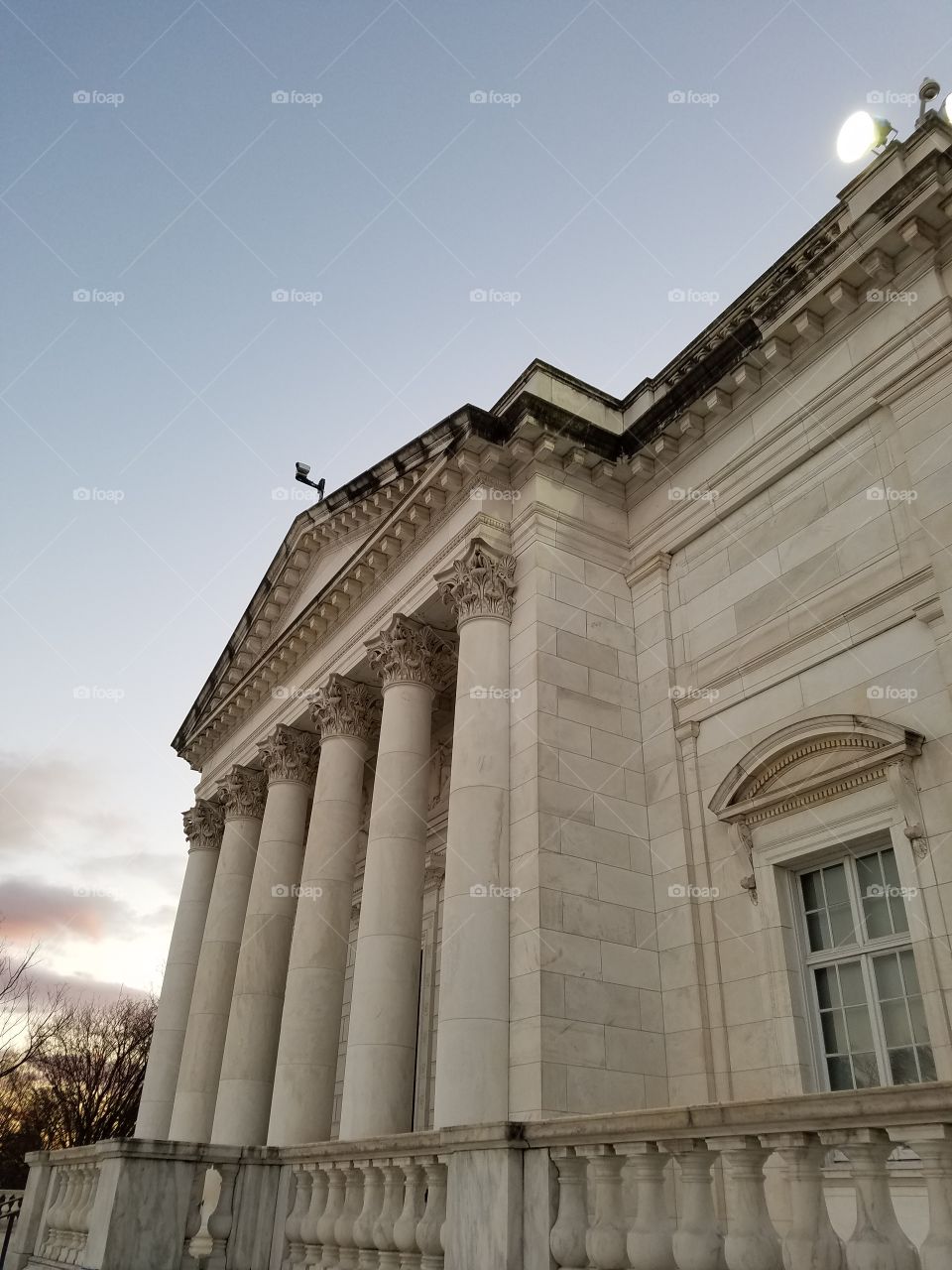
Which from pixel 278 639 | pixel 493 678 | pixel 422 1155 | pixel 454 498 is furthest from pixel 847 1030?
pixel 278 639

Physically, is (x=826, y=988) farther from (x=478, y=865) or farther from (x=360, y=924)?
(x=360, y=924)

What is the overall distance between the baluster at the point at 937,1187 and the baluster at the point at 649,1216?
1987 mm

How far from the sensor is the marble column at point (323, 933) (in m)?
17.3

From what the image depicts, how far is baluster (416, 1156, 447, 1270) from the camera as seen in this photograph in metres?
8.07

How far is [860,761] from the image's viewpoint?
12070mm

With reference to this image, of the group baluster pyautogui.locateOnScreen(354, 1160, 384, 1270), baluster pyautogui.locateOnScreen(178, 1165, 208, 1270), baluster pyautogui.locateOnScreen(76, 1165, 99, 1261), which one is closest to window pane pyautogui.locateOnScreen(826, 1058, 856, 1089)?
baluster pyautogui.locateOnScreen(354, 1160, 384, 1270)

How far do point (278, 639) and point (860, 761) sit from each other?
1510 cm

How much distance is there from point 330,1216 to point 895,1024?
6.87 meters

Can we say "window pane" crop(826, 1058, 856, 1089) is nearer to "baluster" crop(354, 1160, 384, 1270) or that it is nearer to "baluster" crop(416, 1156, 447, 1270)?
"baluster" crop(416, 1156, 447, 1270)

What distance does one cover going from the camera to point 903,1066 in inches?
436

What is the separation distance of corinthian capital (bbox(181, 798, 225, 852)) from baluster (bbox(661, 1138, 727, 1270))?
23958 millimetres

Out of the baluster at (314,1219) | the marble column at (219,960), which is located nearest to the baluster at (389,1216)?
the baluster at (314,1219)

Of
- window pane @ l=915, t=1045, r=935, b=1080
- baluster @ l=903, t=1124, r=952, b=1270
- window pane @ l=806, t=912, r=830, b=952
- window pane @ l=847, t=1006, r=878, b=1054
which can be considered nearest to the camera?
baluster @ l=903, t=1124, r=952, b=1270

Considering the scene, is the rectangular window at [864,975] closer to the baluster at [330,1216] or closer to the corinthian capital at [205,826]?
the baluster at [330,1216]
